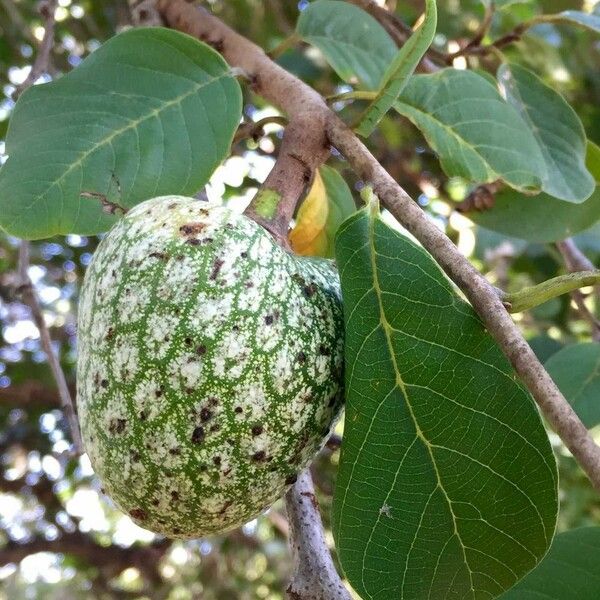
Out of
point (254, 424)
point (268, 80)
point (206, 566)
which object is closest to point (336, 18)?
point (268, 80)

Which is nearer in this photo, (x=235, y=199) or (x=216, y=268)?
(x=216, y=268)

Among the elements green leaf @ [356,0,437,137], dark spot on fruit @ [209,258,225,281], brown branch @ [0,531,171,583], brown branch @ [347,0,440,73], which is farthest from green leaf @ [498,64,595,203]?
brown branch @ [0,531,171,583]

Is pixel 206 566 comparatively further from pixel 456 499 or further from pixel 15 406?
pixel 456 499

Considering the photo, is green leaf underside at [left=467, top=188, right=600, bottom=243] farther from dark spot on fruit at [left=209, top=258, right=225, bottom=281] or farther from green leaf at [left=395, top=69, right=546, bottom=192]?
dark spot on fruit at [left=209, top=258, right=225, bottom=281]

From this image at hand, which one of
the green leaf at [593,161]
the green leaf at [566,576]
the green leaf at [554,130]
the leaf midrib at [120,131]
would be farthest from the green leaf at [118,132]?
→ the green leaf at [593,161]

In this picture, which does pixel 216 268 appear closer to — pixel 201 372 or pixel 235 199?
pixel 201 372

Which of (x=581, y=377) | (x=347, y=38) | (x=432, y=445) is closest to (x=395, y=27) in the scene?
(x=347, y=38)

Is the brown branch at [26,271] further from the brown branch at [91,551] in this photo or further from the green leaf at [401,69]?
the brown branch at [91,551]

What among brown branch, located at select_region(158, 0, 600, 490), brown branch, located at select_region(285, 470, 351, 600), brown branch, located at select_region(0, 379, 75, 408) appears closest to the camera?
brown branch, located at select_region(158, 0, 600, 490)
